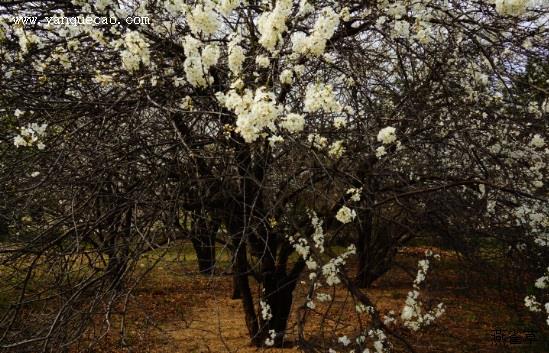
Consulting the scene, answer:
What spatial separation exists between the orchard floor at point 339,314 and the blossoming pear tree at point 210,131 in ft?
5.12

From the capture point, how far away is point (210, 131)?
4.86m

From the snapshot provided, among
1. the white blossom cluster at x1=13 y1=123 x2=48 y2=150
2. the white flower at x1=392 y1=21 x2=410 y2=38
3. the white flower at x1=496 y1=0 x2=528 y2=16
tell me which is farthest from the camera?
the white flower at x1=392 y1=21 x2=410 y2=38

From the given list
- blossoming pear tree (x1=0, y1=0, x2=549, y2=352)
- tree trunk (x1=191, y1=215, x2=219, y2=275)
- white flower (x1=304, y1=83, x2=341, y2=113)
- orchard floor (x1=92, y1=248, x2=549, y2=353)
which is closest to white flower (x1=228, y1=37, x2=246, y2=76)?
blossoming pear tree (x1=0, y1=0, x2=549, y2=352)

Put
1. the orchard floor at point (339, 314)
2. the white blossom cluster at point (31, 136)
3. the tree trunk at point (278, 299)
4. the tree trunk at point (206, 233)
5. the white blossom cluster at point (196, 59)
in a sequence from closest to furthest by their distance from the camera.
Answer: the white blossom cluster at point (196, 59) → the tree trunk at point (206, 233) → the white blossom cluster at point (31, 136) → the tree trunk at point (278, 299) → the orchard floor at point (339, 314)

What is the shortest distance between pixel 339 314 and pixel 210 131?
5.00 metres

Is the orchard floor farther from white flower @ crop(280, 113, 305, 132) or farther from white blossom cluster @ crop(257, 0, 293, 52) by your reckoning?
white blossom cluster @ crop(257, 0, 293, 52)

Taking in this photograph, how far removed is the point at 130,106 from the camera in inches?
162

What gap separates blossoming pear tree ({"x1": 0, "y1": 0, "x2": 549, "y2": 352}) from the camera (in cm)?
321

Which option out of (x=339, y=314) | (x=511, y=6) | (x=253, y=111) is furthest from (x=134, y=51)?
(x=339, y=314)

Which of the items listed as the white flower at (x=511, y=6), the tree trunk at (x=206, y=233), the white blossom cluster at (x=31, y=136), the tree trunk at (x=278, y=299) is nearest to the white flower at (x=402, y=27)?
the white flower at (x=511, y=6)

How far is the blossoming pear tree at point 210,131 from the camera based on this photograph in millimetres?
3215

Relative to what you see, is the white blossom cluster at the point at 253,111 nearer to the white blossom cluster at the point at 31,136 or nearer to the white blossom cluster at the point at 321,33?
the white blossom cluster at the point at 321,33

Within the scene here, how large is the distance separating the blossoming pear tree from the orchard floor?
61.4 inches

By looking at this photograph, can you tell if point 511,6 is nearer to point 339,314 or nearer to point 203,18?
point 203,18
